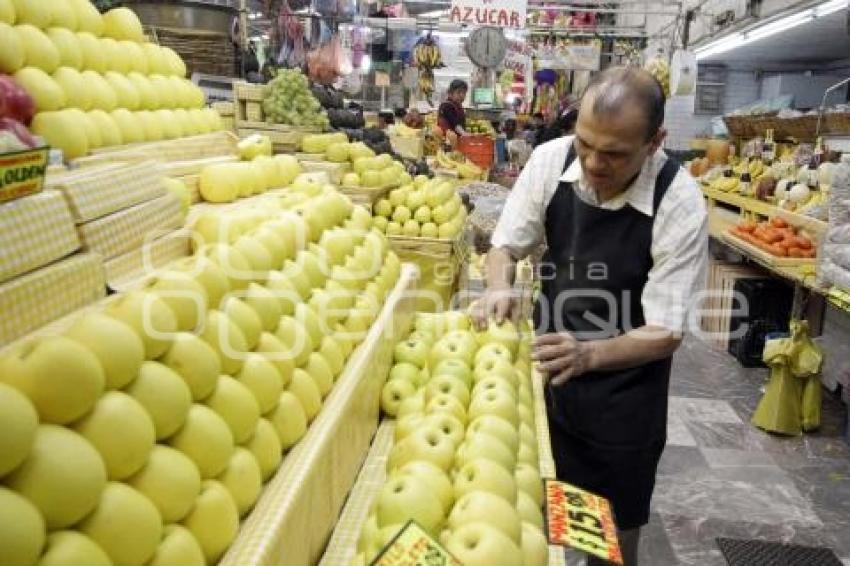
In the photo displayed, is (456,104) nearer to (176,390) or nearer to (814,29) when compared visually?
(814,29)

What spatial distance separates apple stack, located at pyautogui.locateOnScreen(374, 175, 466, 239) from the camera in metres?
5.52

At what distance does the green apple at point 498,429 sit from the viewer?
1.91 m

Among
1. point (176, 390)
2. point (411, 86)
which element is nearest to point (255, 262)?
point (176, 390)

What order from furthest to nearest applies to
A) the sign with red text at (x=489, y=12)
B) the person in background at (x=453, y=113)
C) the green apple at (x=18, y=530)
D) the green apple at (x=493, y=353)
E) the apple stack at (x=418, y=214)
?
the person in background at (x=453, y=113), the sign with red text at (x=489, y=12), the apple stack at (x=418, y=214), the green apple at (x=493, y=353), the green apple at (x=18, y=530)

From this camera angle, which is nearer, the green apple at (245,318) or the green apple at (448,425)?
the green apple at (245,318)

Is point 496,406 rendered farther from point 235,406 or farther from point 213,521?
point 213,521

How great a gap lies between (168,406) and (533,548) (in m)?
0.86

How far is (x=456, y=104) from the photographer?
1108cm

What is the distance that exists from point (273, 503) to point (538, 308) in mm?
1563

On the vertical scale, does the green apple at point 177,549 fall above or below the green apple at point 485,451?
above

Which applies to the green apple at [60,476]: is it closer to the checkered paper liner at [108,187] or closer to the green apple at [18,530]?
the green apple at [18,530]

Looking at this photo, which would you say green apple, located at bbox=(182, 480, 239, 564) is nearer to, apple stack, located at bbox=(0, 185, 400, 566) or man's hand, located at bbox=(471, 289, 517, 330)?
apple stack, located at bbox=(0, 185, 400, 566)

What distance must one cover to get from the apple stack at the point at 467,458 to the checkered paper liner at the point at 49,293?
839 mm

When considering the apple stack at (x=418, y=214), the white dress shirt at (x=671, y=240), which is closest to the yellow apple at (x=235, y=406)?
the white dress shirt at (x=671, y=240)
